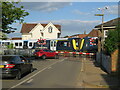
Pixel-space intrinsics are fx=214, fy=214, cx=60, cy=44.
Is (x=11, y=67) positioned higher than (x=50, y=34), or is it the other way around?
(x=50, y=34)

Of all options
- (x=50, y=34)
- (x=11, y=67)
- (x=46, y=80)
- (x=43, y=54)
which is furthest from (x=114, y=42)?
(x=50, y=34)

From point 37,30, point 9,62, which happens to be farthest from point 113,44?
point 37,30

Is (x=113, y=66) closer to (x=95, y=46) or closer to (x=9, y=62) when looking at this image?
(x=9, y=62)

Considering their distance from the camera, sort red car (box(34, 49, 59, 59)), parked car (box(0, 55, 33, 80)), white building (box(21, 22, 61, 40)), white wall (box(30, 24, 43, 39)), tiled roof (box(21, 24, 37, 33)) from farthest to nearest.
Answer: tiled roof (box(21, 24, 37, 33)) < white wall (box(30, 24, 43, 39)) < white building (box(21, 22, 61, 40)) < red car (box(34, 49, 59, 59)) < parked car (box(0, 55, 33, 80))

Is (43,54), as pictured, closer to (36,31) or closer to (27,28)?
(36,31)

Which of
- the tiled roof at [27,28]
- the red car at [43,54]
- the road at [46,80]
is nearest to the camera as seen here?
the road at [46,80]

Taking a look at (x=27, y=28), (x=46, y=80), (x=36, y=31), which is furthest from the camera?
(x=27, y=28)

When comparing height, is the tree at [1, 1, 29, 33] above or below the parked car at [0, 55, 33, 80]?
above

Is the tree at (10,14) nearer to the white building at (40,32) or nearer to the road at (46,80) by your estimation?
the road at (46,80)

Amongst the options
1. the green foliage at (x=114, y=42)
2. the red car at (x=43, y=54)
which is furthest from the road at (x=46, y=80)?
the red car at (x=43, y=54)

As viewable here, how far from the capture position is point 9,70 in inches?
454

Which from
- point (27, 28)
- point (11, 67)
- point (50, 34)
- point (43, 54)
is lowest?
point (11, 67)

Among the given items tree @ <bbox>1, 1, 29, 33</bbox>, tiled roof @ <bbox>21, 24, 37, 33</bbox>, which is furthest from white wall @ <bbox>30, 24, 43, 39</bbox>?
tree @ <bbox>1, 1, 29, 33</bbox>

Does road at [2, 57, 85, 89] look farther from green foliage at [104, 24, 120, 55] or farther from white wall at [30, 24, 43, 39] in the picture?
white wall at [30, 24, 43, 39]
